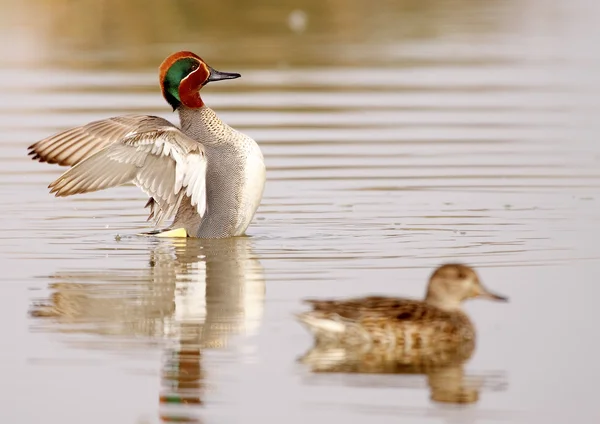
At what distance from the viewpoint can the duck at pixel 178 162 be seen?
10375 mm

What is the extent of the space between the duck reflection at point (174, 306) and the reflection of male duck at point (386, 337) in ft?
1.89

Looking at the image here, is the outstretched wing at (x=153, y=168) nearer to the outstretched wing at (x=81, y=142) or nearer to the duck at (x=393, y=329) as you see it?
the outstretched wing at (x=81, y=142)

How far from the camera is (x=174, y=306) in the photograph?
8.25 m

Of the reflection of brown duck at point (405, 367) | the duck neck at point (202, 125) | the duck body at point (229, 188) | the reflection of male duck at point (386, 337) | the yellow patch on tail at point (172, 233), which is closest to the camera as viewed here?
the reflection of brown duck at point (405, 367)

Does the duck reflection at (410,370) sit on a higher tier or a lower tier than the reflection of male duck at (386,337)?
lower

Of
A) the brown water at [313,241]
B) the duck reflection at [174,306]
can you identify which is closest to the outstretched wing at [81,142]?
the brown water at [313,241]

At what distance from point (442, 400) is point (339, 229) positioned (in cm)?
440

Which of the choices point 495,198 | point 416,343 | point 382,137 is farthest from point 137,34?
point 416,343

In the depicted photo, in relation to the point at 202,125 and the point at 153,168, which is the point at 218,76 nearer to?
the point at 202,125

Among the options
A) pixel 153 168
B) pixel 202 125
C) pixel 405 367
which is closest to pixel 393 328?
pixel 405 367

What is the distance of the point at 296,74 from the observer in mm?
21266

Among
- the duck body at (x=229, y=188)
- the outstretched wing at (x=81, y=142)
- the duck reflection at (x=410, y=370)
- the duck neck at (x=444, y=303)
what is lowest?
the duck reflection at (x=410, y=370)

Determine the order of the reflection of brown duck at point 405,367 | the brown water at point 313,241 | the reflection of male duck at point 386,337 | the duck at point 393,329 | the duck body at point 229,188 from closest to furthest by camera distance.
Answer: the reflection of brown duck at point 405,367
the brown water at point 313,241
the reflection of male duck at point 386,337
the duck at point 393,329
the duck body at point 229,188

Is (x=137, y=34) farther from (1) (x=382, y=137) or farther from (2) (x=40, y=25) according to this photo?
(1) (x=382, y=137)
